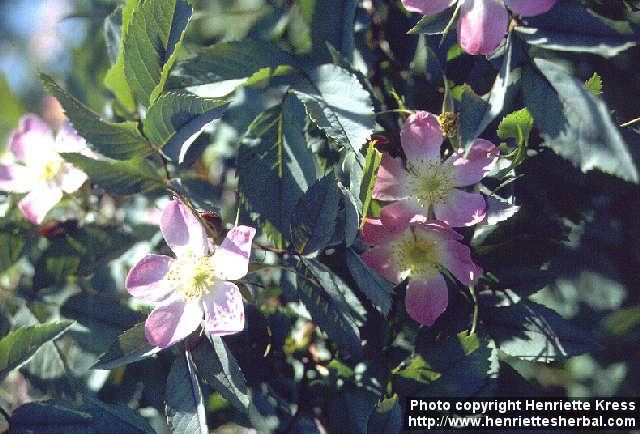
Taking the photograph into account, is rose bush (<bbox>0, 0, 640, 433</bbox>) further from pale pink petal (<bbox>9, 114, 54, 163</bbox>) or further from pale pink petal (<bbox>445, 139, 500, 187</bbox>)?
pale pink petal (<bbox>9, 114, 54, 163</bbox>)

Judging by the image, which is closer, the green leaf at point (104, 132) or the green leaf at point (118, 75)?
the green leaf at point (104, 132)

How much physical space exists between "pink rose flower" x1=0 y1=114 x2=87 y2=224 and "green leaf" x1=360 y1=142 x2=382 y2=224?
15.7 inches

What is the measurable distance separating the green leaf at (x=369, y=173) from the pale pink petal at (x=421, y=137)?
106 mm

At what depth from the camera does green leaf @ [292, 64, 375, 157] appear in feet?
2.13

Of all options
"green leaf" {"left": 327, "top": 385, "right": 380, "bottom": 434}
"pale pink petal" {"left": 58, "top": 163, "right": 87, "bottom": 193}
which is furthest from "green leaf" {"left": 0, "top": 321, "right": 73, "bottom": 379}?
"green leaf" {"left": 327, "top": 385, "right": 380, "bottom": 434}

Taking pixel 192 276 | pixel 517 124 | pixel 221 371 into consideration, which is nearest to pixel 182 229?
pixel 192 276

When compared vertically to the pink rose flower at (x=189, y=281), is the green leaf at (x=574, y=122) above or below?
above

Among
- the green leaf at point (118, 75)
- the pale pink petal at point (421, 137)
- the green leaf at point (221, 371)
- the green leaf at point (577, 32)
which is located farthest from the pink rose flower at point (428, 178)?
the green leaf at point (118, 75)

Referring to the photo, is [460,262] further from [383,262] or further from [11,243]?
[11,243]

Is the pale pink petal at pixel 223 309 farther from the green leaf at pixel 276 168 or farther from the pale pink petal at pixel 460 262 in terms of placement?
the pale pink petal at pixel 460 262

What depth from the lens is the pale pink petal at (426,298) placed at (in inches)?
27.0

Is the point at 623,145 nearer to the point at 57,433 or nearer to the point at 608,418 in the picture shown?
the point at 608,418

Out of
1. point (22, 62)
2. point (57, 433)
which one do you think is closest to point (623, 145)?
point (57, 433)

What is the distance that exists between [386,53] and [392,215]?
254 millimetres
